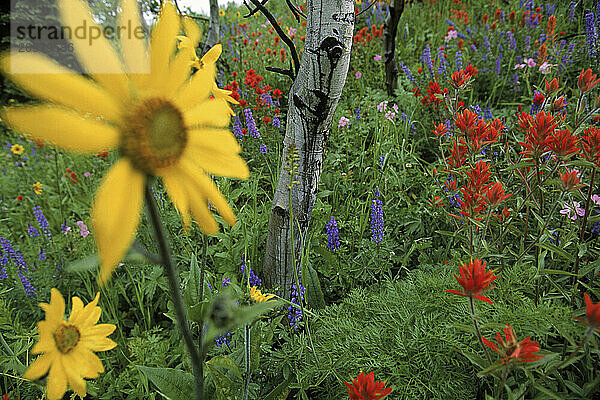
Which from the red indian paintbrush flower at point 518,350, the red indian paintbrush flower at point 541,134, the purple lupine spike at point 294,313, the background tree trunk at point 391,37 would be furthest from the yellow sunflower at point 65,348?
the background tree trunk at point 391,37

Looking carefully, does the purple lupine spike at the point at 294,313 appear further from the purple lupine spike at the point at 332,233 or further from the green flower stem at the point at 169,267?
the green flower stem at the point at 169,267

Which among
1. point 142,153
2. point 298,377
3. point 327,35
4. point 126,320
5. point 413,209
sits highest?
point 327,35

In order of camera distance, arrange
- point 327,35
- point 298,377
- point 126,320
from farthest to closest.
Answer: point 126,320 < point 327,35 < point 298,377

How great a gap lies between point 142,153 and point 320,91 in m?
0.97

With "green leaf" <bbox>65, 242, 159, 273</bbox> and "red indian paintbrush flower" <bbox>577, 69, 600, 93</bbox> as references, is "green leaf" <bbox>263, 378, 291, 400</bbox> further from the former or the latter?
"red indian paintbrush flower" <bbox>577, 69, 600, 93</bbox>

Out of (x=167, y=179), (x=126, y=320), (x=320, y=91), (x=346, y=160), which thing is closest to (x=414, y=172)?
(x=346, y=160)

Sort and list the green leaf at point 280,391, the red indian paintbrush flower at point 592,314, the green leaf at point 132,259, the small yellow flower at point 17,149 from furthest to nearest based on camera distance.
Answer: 1. the small yellow flower at point 17,149
2. the green leaf at point 280,391
3. the red indian paintbrush flower at point 592,314
4. the green leaf at point 132,259

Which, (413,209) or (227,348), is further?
(413,209)

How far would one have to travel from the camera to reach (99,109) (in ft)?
1.28

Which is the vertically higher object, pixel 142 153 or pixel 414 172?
pixel 142 153

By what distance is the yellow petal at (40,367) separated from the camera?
69cm

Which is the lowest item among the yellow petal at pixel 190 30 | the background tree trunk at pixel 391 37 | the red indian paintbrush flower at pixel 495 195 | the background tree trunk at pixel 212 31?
the red indian paintbrush flower at pixel 495 195

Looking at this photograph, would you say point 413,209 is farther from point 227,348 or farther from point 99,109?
point 99,109

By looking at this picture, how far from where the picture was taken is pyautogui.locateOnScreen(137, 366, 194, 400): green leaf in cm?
92
